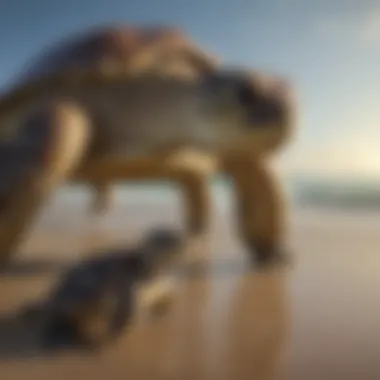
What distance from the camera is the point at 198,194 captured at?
4.49 feet

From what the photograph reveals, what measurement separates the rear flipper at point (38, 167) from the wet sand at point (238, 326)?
7 centimetres

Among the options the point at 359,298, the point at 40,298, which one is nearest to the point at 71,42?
the point at 40,298

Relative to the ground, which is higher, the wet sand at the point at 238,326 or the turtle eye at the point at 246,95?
the turtle eye at the point at 246,95

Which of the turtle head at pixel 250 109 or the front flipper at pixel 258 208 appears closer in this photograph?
the turtle head at pixel 250 109

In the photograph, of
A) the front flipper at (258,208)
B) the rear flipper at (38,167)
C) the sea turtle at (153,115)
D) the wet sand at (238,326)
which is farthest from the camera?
the front flipper at (258,208)

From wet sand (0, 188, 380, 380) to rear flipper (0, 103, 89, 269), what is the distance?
0.07 metres

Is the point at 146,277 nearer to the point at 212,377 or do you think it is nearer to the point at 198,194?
the point at 212,377

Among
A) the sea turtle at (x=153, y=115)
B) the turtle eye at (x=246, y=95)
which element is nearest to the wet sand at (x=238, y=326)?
the sea turtle at (x=153, y=115)

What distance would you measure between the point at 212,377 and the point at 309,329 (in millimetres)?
152

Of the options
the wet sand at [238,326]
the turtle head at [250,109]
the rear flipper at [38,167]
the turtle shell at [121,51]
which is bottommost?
the wet sand at [238,326]

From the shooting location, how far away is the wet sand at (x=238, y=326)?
384 millimetres

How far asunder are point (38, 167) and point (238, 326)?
301 mm

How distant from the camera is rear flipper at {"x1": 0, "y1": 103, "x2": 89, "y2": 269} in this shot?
658 mm

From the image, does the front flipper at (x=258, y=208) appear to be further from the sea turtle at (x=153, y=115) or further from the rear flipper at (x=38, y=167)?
the rear flipper at (x=38, y=167)
